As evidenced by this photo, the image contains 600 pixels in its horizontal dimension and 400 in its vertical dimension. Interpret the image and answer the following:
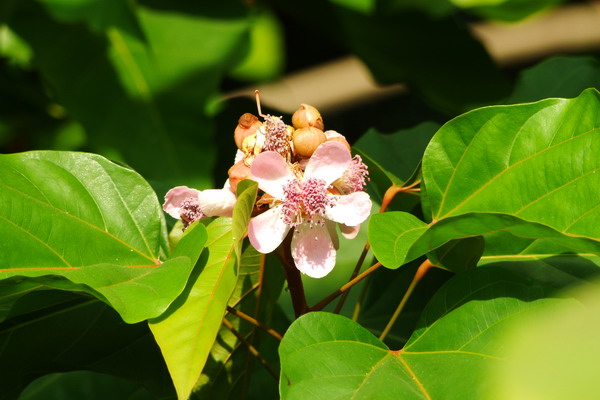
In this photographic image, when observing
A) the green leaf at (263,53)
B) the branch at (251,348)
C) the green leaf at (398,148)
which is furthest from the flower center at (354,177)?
the green leaf at (263,53)

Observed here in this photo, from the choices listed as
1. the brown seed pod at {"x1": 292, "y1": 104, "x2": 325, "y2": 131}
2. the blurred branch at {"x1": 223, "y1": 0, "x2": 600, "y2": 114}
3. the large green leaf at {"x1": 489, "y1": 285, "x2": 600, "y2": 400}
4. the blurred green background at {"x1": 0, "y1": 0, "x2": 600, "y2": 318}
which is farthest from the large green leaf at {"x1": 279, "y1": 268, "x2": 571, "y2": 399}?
the blurred branch at {"x1": 223, "y1": 0, "x2": 600, "y2": 114}

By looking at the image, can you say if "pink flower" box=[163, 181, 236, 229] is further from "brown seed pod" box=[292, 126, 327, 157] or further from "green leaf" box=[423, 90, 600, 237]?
"green leaf" box=[423, 90, 600, 237]

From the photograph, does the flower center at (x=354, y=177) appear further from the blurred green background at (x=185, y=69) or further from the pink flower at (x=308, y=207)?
the blurred green background at (x=185, y=69)

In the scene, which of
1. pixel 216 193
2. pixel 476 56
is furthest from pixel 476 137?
pixel 476 56

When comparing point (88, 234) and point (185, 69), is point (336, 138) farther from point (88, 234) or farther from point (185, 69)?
point (185, 69)

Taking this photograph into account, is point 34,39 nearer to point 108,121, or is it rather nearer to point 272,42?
point 108,121

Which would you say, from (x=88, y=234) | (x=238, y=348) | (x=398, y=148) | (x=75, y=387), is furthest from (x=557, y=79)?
(x=75, y=387)

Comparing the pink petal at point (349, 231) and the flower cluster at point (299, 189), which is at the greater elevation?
the flower cluster at point (299, 189)
